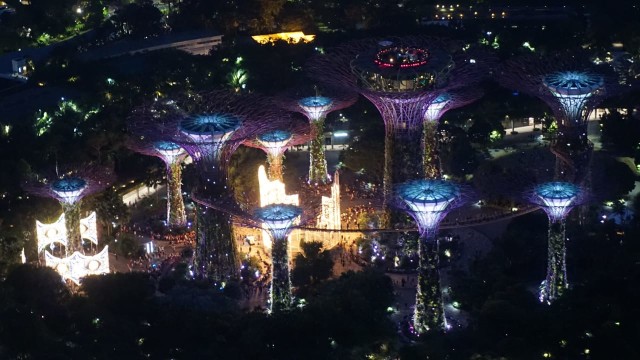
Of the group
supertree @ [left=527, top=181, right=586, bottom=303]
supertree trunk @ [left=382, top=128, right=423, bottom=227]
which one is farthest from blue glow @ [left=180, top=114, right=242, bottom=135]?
supertree @ [left=527, top=181, right=586, bottom=303]

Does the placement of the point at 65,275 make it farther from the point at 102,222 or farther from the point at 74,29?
the point at 74,29

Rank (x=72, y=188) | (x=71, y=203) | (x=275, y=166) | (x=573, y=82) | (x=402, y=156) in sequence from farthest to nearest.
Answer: (x=275, y=166), (x=402, y=156), (x=573, y=82), (x=71, y=203), (x=72, y=188)

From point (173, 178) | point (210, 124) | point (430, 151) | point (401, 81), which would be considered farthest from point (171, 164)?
point (430, 151)

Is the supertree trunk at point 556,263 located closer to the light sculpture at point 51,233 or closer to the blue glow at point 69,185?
the blue glow at point 69,185

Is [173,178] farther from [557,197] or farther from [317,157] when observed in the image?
[557,197]

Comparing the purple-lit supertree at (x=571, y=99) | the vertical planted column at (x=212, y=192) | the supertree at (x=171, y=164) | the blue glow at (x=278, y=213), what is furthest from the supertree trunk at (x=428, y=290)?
the supertree at (x=171, y=164)

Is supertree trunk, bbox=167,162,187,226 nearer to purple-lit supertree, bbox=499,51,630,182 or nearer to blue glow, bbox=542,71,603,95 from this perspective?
purple-lit supertree, bbox=499,51,630,182

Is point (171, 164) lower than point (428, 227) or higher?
higher
